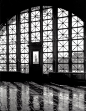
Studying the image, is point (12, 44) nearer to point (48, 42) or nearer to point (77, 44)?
point (48, 42)

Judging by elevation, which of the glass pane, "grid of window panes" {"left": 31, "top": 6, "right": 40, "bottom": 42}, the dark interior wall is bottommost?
the glass pane

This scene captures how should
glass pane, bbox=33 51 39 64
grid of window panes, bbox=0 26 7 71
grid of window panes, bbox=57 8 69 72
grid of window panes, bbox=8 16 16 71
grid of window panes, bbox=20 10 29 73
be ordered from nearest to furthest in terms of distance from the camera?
grid of window panes, bbox=57 8 69 72 < glass pane, bbox=33 51 39 64 < grid of window panes, bbox=20 10 29 73 < grid of window panes, bbox=8 16 16 71 < grid of window panes, bbox=0 26 7 71

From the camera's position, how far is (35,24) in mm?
15719

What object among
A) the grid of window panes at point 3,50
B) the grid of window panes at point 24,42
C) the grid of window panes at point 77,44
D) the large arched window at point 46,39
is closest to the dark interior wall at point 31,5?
the large arched window at point 46,39

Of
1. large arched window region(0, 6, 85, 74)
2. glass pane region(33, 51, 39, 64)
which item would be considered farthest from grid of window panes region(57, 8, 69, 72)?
glass pane region(33, 51, 39, 64)

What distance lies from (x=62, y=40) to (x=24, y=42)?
3.69 metres

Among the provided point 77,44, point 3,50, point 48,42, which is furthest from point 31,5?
point 77,44

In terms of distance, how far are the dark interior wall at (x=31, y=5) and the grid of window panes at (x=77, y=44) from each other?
23.7 inches

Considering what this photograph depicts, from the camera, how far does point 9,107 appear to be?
229 inches

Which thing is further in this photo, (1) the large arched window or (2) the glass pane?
(2) the glass pane

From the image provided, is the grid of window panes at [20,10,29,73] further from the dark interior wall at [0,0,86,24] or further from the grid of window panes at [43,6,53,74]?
the grid of window panes at [43,6,53,74]

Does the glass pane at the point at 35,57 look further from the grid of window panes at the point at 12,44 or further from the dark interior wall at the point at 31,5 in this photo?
the dark interior wall at the point at 31,5

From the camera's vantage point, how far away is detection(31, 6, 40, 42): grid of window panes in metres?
15.6

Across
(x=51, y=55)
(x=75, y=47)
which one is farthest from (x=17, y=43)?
(x=75, y=47)
